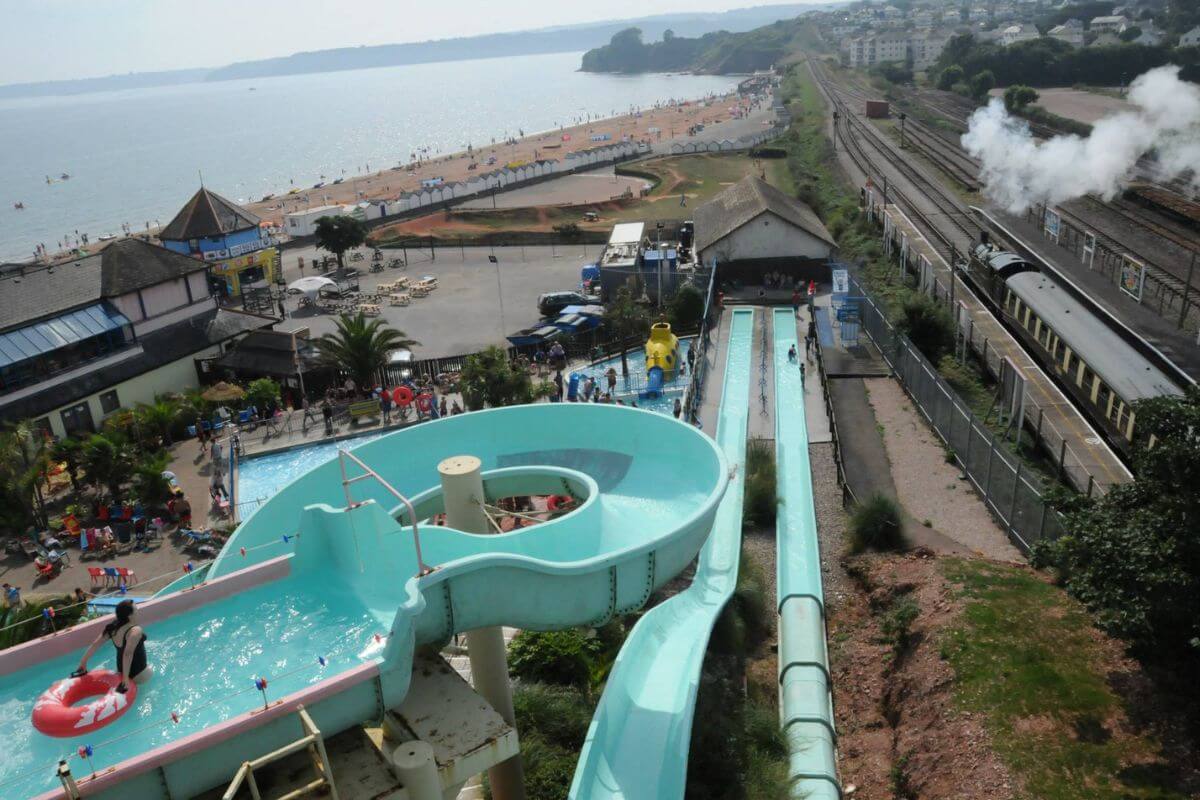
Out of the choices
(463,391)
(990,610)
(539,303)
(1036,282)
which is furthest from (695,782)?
(539,303)

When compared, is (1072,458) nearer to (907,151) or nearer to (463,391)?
(463,391)

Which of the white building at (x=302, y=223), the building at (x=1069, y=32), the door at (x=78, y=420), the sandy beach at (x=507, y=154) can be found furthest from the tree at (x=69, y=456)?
the building at (x=1069, y=32)

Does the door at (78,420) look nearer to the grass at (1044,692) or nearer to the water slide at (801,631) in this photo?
the water slide at (801,631)

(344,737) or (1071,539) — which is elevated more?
(344,737)

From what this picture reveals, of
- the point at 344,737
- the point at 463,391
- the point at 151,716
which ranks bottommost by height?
the point at 463,391

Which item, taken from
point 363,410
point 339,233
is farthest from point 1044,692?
point 339,233

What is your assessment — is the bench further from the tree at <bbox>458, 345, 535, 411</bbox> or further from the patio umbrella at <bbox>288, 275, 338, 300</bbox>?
the patio umbrella at <bbox>288, 275, 338, 300</bbox>
